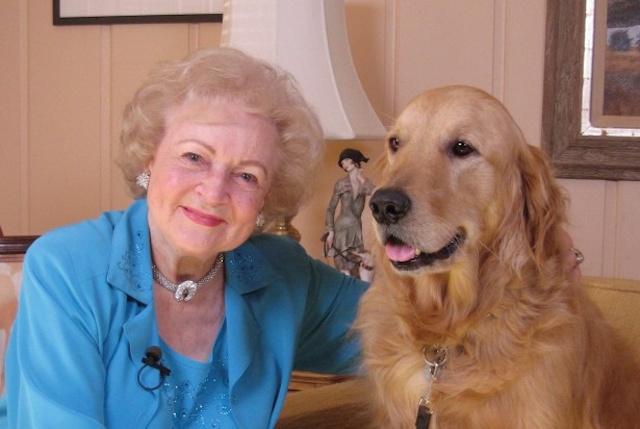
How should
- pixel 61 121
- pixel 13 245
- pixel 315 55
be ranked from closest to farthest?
pixel 13 245
pixel 315 55
pixel 61 121

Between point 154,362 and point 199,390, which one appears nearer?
point 154,362

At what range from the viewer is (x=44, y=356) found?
1.32 m

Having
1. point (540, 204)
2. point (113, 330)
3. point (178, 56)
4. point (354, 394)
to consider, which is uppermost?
point (178, 56)

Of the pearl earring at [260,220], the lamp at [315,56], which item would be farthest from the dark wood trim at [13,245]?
the lamp at [315,56]

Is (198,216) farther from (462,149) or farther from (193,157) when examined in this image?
(462,149)

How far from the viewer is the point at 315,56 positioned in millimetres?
2236

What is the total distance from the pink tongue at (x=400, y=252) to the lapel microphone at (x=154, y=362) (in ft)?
1.43

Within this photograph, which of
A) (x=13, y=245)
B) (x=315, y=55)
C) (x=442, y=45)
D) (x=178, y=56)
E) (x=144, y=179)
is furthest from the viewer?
(x=178, y=56)

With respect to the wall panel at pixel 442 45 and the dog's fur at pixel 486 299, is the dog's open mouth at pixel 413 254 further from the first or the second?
the wall panel at pixel 442 45

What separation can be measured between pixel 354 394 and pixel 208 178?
67 cm

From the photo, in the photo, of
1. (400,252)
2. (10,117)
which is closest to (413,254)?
(400,252)

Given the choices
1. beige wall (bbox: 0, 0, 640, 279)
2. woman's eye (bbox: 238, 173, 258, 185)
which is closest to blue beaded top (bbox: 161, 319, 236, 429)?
woman's eye (bbox: 238, 173, 258, 185)

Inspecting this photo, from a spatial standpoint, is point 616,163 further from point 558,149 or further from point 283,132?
point 283,132

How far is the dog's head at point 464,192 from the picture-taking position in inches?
55.2
